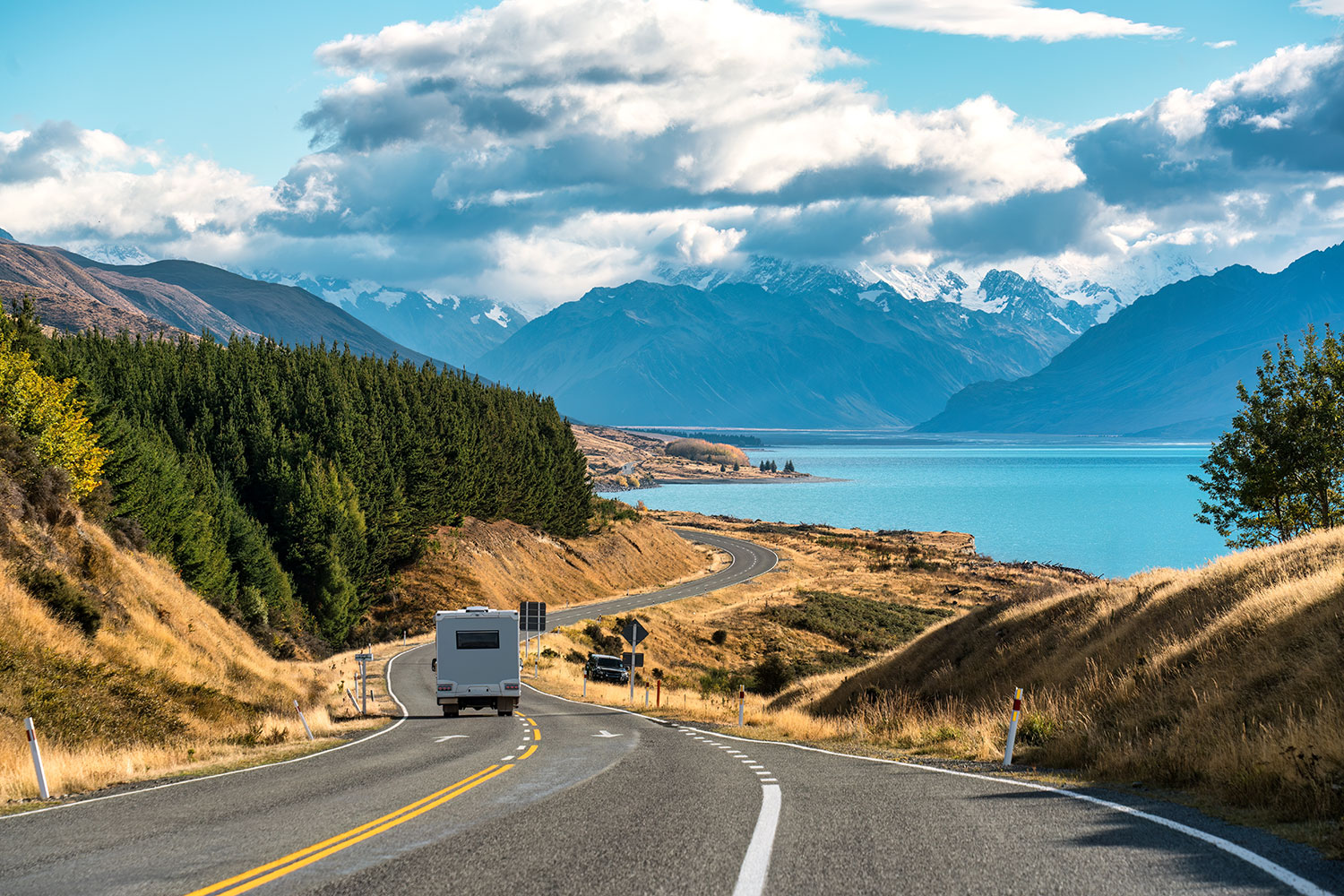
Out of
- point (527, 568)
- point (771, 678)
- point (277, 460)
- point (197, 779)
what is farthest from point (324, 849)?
point (527, 568)

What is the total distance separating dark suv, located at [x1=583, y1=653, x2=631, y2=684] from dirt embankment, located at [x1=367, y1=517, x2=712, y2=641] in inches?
980

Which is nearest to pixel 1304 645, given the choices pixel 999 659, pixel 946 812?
pixel 946 812

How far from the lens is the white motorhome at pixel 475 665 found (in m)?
31.7

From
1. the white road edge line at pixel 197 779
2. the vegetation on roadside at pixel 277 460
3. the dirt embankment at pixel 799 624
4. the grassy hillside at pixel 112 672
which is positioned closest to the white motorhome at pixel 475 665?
the white road edge line at pixel 197 779

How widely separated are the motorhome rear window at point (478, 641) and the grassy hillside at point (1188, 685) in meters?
12.8

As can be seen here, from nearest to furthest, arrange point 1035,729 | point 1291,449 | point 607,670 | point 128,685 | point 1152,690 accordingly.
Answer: point 1152,690 < point 1035,729 < point 128,685 < point 1291,449 < point 607,670

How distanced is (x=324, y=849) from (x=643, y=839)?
279cm

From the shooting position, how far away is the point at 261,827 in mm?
9633

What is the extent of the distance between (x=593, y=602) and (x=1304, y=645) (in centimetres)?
7741

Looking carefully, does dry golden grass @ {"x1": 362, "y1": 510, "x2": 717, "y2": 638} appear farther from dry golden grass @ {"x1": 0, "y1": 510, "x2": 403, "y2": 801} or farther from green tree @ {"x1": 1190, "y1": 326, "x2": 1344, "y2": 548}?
green tree @ {"x1": 1190, "y1": 326, "x2": 1344, "y2": 548}

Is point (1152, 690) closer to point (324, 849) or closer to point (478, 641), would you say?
point (324, 849)

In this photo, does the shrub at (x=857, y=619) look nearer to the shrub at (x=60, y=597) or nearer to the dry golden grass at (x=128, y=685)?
the dry golden grass at (x=128, y=685)

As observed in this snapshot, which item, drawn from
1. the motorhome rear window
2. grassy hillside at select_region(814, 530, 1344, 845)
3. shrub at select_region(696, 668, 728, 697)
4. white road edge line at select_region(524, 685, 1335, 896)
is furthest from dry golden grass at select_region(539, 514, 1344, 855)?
shrub at select_region(696, 668, 728, 697)

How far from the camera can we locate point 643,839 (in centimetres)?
851
